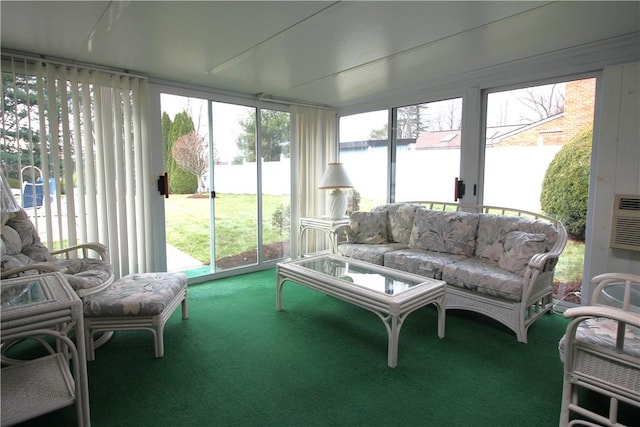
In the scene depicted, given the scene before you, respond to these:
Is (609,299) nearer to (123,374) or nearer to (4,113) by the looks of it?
(123,374)

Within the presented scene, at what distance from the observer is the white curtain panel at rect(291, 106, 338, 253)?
186 inches

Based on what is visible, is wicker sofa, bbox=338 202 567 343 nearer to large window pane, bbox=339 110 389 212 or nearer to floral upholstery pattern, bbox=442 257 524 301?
floral upholstery pattern, bbox=442 257 524 301

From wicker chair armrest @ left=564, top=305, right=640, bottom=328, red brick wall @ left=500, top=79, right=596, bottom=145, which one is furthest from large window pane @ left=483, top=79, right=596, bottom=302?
wicker chair armrest @ left=564, top=305, right=640, bottom=328

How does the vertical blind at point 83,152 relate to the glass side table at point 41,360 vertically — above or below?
above

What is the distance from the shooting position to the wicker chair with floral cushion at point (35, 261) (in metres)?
2.17

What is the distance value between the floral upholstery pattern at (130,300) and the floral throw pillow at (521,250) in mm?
2587

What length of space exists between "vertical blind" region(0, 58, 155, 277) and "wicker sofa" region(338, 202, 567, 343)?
2.16m

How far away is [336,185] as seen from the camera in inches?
171

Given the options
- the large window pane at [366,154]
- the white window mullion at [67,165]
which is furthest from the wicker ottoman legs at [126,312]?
the large window pane at [366,154]

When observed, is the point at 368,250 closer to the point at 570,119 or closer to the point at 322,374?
the point at 322,374

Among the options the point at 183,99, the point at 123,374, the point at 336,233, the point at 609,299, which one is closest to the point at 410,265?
the point at 336,233

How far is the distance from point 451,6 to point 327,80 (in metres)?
1.78

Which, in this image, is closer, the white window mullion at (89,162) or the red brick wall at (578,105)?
the red brick wall at (578,105)

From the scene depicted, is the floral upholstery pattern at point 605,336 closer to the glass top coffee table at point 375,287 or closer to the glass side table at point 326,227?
the glass top coffee table at point 375,287
